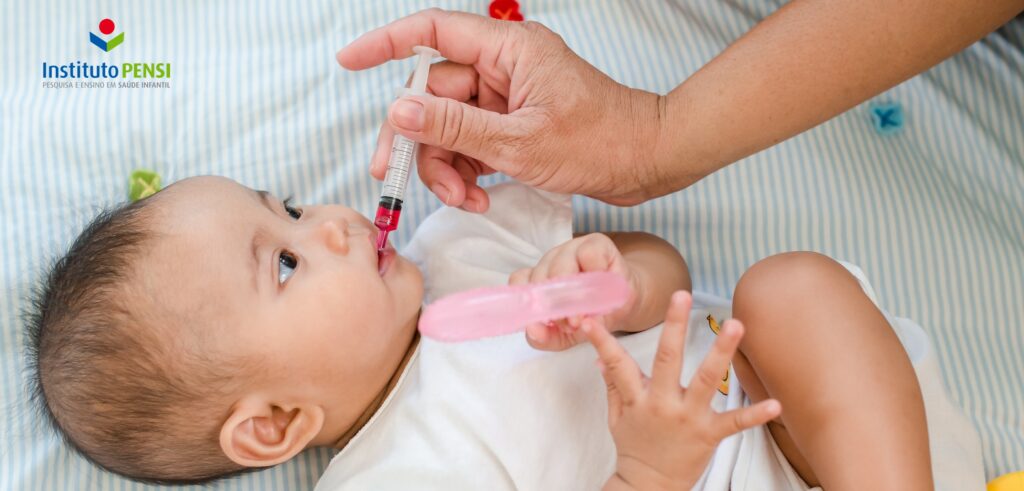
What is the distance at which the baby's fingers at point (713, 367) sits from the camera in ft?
2.98

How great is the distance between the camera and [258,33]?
1683 millimetres

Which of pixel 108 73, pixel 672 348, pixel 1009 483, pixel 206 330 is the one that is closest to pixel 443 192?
pixel 206 330

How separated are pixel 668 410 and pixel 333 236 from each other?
47 centimetres

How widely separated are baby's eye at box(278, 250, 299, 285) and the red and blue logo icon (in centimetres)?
76

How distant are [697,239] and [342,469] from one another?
685 millimetres

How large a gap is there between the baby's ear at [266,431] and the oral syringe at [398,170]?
24 cm

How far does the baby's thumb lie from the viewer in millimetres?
1135

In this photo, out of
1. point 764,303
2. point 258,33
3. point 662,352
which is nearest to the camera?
point 662,352

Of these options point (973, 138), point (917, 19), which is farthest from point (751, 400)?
point (973, 138)

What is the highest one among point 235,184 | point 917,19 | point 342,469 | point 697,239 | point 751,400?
point 917,19

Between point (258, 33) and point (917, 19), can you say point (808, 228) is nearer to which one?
point (917, 19)

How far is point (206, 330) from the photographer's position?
3.62 feet

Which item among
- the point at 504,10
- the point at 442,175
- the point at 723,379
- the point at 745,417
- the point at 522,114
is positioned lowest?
the point at 723,379

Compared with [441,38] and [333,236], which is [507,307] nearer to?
[333,236]
